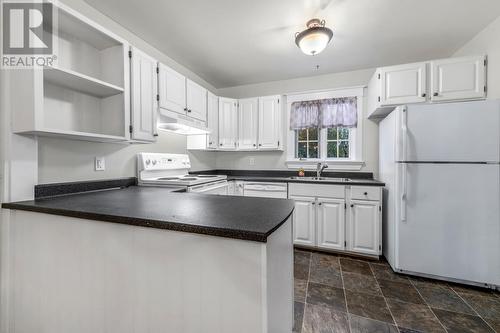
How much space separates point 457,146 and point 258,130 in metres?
2.35

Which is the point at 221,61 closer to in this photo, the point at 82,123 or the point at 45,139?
the point at 82,123

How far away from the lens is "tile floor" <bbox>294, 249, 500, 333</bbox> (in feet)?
4.91

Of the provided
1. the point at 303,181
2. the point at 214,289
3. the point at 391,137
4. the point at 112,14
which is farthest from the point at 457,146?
the point at 112,14

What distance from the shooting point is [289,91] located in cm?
353

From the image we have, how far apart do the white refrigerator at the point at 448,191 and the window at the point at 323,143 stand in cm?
110

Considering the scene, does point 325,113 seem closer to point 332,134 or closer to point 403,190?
point 332,134

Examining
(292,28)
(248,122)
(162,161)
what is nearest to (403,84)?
(292,28)

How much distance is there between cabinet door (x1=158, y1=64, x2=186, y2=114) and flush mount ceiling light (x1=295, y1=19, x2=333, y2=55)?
4.27 feet

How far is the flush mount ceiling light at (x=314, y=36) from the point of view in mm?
1827

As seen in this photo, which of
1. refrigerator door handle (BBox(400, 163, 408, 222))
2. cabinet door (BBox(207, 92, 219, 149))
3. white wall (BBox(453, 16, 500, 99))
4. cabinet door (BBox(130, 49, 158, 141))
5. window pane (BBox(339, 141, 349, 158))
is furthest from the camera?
window pane (BBox(339, 141, 349, 158))

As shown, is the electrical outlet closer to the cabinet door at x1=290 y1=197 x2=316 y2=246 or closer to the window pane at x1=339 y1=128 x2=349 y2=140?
the cabinet door at x1=290 y1=197 x2=316 y2=246

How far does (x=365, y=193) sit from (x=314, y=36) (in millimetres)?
1806

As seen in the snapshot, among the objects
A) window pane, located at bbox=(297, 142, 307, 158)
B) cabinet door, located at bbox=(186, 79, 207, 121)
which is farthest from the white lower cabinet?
cabinet door, located at bbox=(186, 79, 207, 121)

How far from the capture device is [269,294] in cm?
77
